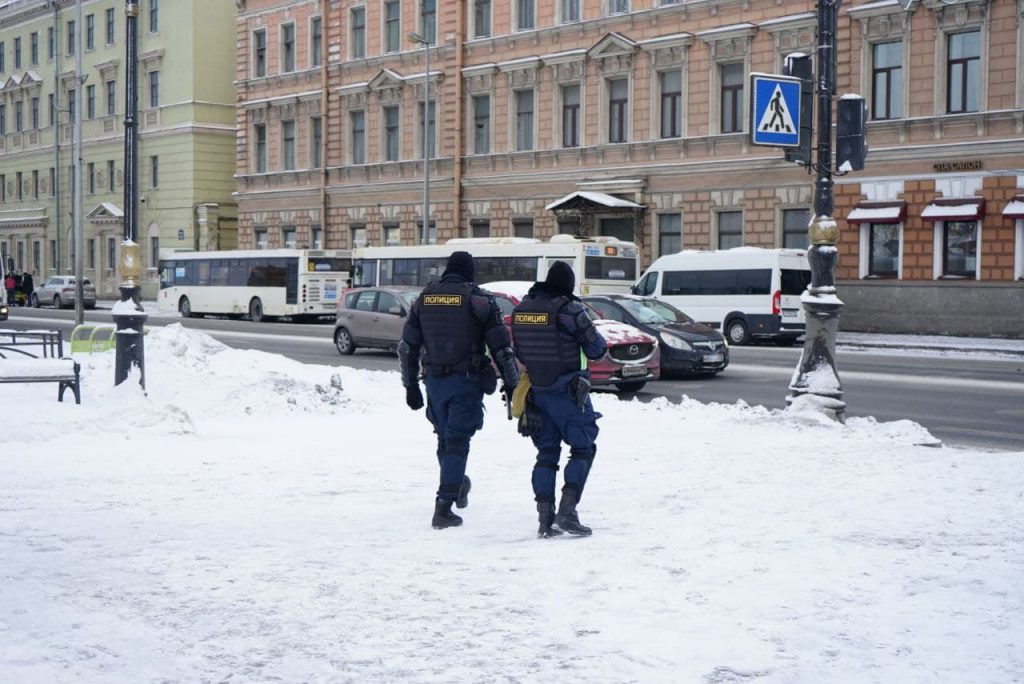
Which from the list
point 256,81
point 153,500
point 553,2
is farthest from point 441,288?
point 256,81

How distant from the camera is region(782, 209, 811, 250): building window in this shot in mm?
36688

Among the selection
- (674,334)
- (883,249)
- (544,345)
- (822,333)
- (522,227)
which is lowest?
(674,334)

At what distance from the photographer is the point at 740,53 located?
37.9 meters

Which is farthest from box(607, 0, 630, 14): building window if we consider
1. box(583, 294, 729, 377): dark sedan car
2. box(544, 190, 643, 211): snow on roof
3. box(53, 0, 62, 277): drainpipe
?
box(53, 0, 62, 277): drainpipe

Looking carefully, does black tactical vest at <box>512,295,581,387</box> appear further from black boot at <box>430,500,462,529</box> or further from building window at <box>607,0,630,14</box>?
building window at <box>607,0,630,14</box>

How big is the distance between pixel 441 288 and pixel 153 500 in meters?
2.69

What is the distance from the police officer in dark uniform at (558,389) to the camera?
26.3 ft

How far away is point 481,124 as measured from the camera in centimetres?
4606

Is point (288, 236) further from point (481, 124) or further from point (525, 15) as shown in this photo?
point (525, 15)

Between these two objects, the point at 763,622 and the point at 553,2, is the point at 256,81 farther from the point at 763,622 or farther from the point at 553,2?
the point at 763,622

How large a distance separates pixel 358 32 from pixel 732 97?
17907 mm

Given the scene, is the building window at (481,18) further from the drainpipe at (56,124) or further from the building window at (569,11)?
the drainpipe at (56,124)

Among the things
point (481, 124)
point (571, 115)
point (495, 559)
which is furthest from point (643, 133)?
point (495, 559)

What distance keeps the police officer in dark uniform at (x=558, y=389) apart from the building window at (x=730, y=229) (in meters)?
30.9
